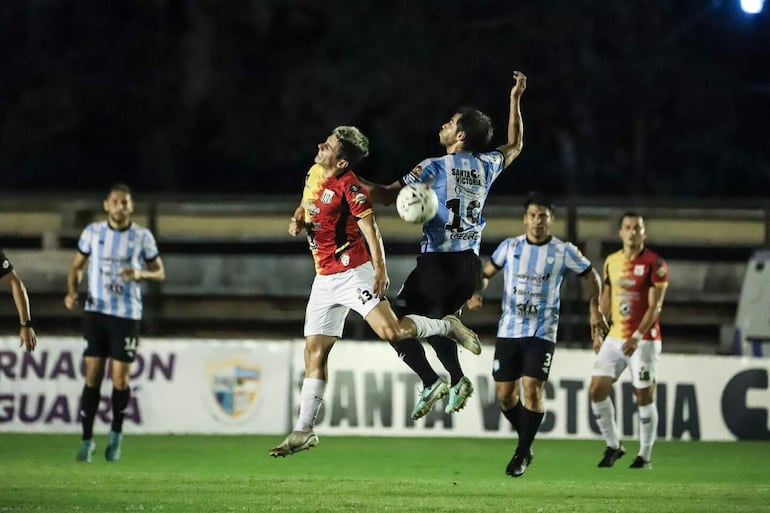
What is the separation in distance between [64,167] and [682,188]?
11.2m

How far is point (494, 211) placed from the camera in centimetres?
1705

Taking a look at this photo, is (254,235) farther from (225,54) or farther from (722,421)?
(225,54)

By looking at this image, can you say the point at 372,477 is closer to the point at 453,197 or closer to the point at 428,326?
the point at 428,326

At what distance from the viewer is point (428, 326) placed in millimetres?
9781

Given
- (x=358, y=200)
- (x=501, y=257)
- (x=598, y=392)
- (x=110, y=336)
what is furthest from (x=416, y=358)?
(x=110, y=336)

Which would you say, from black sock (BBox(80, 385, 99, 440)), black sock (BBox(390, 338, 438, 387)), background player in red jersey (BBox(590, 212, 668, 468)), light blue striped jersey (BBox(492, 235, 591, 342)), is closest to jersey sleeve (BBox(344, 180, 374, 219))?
black sock (BBox(390, 338, 438, 387))

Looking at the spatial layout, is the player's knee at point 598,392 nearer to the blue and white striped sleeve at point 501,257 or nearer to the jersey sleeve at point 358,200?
the blue and white striped sleeve at point 501,257

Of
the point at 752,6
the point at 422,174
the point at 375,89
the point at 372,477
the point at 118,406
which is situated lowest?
the point at 372,477

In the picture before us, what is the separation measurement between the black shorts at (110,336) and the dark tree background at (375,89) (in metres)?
14.1

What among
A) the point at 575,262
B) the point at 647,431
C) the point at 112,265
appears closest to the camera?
the point at 575,262

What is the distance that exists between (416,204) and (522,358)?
2487 mm

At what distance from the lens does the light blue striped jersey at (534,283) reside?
1136 cm

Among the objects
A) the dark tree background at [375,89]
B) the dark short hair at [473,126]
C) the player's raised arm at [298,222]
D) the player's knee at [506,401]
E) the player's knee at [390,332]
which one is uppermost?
the dark tree background at [375,89]

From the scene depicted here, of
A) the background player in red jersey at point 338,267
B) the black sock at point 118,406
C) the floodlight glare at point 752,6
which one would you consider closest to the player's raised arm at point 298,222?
the background player in red jersey at point 338,267
